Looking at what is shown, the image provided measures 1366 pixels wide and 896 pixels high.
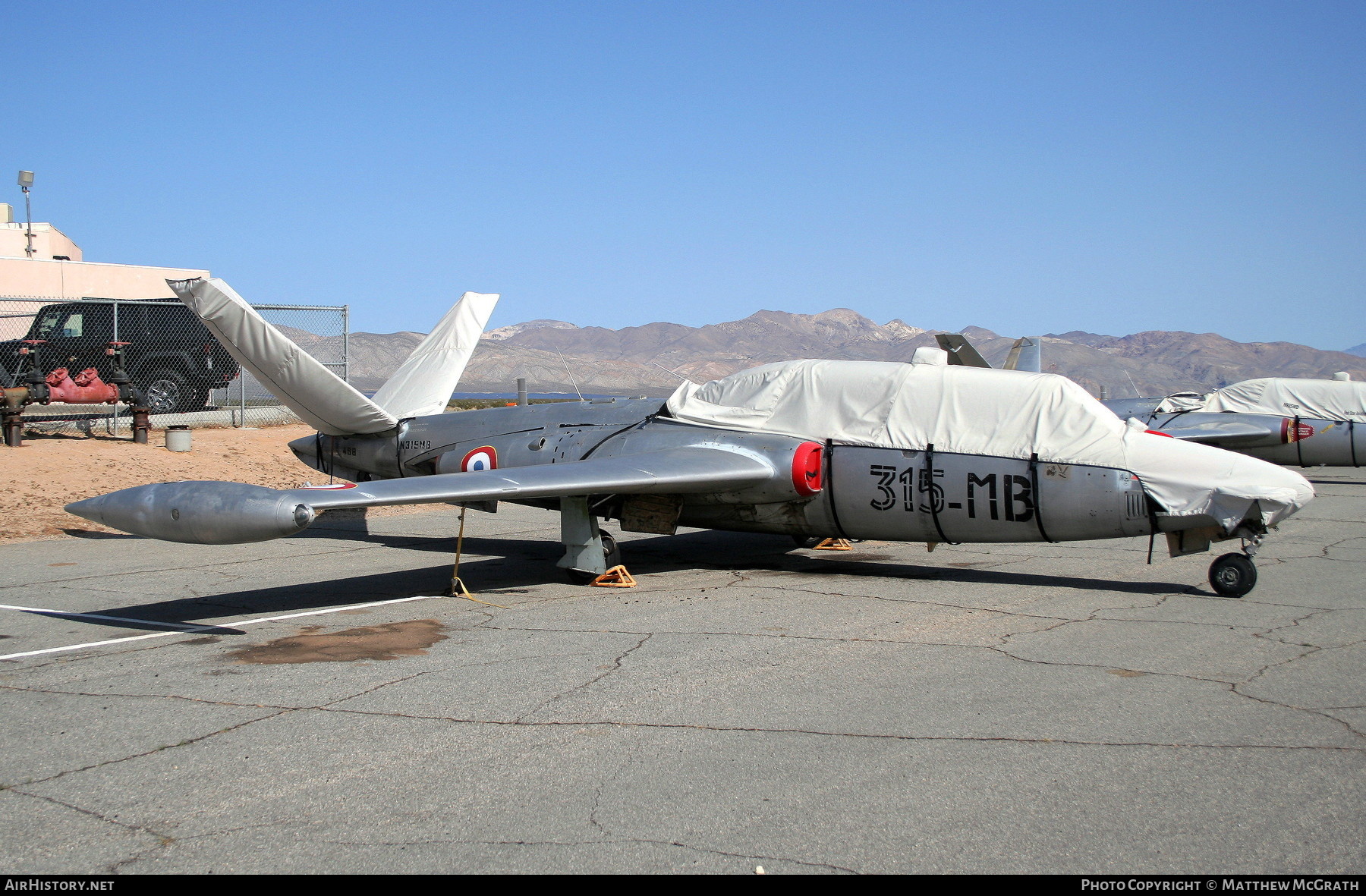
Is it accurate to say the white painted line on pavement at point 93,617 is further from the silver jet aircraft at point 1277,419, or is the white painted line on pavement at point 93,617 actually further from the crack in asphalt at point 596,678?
the silver jet aircraft at point 1277,419

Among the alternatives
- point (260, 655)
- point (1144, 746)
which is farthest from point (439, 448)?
point (1144, 746)

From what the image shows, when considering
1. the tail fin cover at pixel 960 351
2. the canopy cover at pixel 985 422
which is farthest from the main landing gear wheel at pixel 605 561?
the tail fin cover at pixel 960 351

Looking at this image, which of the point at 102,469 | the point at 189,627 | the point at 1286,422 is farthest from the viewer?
the point at 1286,422

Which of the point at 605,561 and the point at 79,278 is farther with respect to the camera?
the point at 79,278

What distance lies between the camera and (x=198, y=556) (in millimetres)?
11531

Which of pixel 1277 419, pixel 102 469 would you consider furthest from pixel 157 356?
pixel 1277 419

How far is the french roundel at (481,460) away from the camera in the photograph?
455 inches

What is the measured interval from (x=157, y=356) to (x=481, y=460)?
13.4 metres

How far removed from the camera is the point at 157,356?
21312mm

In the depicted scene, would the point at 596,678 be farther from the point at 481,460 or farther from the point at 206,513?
the point at 481,460

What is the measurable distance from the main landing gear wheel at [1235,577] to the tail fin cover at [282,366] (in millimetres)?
9375

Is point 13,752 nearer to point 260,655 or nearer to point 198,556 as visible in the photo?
point 260,655

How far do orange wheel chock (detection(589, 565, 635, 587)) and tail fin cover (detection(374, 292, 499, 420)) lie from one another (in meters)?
4.37

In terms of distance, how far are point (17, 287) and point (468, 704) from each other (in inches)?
1422
